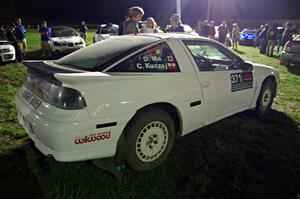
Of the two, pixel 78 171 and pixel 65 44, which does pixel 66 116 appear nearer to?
pixel 78 171

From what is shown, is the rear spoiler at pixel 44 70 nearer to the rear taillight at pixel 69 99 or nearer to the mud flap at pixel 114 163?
the rear taillight at pixel 69 99

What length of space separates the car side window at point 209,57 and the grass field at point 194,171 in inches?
40.3

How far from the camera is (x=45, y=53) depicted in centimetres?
1145

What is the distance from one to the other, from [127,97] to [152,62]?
0.58 metres

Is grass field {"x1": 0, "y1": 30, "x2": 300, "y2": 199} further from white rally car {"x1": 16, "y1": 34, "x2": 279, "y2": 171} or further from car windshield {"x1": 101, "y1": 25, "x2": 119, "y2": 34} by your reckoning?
car windshield {"x1": 101, "y1": 25, "x2": 119, "y2": 34}

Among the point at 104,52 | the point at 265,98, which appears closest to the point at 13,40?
the point at 104,52

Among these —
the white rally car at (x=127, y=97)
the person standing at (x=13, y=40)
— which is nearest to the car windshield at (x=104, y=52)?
the white rally car at (x=127, y=97)

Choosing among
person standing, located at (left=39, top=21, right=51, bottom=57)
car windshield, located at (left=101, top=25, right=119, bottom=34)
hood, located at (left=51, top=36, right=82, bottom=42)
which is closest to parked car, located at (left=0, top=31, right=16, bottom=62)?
person standing, located at (left=39, top=21, right=51, bottom=57)

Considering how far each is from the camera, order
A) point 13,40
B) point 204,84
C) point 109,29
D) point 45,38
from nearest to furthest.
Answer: point 204,84
point 13,40
point 45,38
point 109,29

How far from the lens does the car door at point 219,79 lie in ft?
11.3

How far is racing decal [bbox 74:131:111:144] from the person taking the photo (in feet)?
8.04

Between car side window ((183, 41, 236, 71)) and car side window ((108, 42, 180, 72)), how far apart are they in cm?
39

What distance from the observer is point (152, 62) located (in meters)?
3.00

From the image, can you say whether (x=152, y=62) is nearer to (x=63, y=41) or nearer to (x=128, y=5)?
(x=63, y=41)
